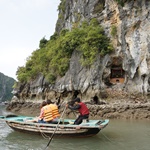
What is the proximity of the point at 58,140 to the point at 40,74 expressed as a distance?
22597 millimetres

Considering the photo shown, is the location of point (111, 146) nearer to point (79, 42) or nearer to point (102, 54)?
point (102, 54)

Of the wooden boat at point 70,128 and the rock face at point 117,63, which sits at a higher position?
the rock face at point 117,63

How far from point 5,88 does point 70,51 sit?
344ft

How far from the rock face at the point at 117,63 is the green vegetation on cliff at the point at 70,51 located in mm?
738

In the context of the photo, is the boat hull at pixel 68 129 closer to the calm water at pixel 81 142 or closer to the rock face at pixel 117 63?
the calm water at pixel 81 142

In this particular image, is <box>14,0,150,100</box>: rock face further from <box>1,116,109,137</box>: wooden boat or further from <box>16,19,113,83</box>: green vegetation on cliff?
<box>1,116,109,137</box>: wooden boat

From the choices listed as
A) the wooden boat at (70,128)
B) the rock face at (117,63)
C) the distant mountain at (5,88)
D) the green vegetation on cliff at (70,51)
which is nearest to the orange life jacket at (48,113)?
the wooden boat at (70,128)

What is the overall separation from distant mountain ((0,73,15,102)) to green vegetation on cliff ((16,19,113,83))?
3448 inches

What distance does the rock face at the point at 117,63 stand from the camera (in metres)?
21.7

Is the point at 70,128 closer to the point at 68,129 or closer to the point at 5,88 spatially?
the point at 68,129

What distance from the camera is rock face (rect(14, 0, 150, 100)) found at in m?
21.7

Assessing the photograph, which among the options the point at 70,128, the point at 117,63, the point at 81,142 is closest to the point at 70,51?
the point at 117,63

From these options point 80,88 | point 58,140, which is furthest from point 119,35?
point 58,140

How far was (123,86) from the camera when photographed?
74.4 ft
